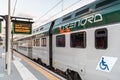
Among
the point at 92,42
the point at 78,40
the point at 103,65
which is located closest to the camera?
the point at 103,65

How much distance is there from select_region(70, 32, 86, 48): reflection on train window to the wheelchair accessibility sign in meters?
1.22

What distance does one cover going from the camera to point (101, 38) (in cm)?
707

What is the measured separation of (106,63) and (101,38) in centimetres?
71

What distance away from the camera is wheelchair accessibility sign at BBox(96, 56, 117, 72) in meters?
6.52

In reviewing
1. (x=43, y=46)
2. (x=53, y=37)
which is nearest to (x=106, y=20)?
(x=53, y=37)

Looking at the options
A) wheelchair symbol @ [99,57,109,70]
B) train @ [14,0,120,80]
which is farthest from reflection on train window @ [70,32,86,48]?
wheelchair symbol @ [99,57,109,70]

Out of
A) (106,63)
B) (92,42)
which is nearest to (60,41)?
(92,42)

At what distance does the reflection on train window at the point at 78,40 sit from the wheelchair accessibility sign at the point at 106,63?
1.22 metres

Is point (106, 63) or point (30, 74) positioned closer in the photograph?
point (106, 63)

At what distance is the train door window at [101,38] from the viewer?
6898 millimetres

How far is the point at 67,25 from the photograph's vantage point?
10180 millimetres

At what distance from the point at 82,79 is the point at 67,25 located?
2.62m

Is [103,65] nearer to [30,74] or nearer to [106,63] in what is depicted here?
[106,63]

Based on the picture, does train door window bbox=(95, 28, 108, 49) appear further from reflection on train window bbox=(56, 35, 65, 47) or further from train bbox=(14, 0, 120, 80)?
reflection on train window bbox=(56, 35, 65, 47)
